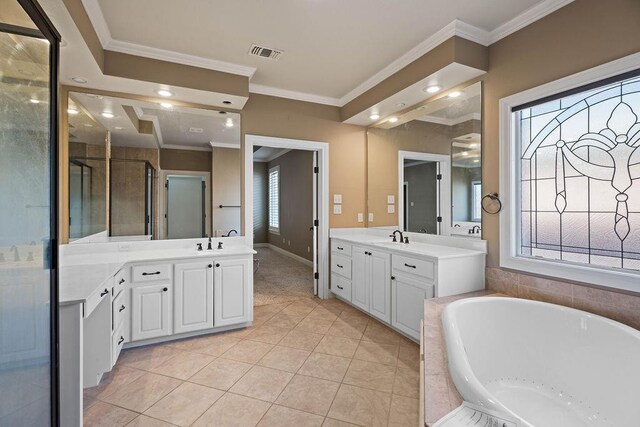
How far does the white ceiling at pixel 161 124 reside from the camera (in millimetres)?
2973

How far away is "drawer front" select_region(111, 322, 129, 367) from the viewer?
2.21 m

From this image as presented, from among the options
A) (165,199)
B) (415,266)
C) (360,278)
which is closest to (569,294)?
(415,266)

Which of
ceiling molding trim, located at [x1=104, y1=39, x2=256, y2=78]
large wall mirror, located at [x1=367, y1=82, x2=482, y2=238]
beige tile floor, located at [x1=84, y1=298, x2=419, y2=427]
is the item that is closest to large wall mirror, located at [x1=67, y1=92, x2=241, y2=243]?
ceiling molding trim, located at [x1=104, y1=39, x2=256, y2=78]

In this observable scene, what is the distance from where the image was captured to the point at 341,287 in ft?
12.8

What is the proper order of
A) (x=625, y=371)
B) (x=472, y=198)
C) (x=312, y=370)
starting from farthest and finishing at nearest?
A: (x=472, y=198), (x=312, y=370), (x=625, y=371)

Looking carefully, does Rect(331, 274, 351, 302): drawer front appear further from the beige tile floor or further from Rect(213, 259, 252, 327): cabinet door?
Rect(213, 259, 252, 327): cabinet door

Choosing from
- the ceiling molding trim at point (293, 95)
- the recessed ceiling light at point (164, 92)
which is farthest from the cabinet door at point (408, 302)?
the recessed ceiling light at point (164, 92)

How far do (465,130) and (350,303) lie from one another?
90.4 inches

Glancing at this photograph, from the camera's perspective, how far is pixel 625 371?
1472mm

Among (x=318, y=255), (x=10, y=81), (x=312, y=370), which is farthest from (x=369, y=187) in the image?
(x=10, y=81)

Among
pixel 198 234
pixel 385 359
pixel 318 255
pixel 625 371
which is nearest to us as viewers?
pixel 625 371

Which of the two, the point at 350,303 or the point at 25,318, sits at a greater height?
the point at 25,318

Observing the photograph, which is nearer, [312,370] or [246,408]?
[246,408]

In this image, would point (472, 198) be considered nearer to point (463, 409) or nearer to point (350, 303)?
point (350, 303)
